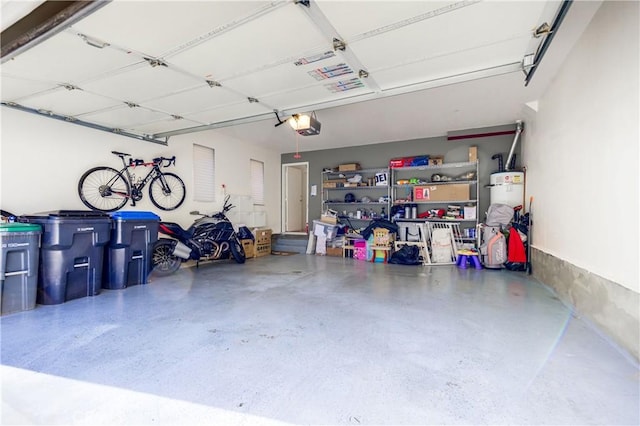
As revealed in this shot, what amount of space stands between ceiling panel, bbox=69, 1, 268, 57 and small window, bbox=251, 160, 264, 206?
5.41 metres

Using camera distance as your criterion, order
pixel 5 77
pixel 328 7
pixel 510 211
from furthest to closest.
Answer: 1. pixel 510 211
2. pixel 5 77
3. pixel 328 7

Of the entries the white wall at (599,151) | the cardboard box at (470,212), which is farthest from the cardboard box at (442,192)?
the white wall at (599,151)

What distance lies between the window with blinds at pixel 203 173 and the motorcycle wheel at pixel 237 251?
1137 mm

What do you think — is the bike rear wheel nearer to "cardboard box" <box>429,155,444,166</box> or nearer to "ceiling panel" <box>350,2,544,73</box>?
"ceiling panel" <box>350,2,544,73</box>

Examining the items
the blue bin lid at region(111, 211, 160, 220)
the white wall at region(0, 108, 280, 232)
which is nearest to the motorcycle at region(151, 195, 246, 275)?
the white wall at region(0, 108, 280, 232)

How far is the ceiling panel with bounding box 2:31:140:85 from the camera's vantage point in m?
2.29

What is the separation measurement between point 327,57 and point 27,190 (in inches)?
165

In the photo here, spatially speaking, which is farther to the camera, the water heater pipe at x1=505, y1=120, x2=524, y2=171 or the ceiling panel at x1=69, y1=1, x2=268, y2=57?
the water heater pipe at x1=505, y1=120, x2=524, y2=171

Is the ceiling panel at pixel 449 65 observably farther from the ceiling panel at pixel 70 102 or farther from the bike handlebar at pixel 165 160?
the bike handlebar at pixel 165 160

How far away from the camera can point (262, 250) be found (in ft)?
24.2

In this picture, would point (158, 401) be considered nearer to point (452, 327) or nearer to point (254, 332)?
point (254, 332)

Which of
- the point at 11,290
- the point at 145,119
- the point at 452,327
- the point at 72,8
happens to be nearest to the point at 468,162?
the point at 452,327

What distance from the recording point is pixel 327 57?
8.33ft

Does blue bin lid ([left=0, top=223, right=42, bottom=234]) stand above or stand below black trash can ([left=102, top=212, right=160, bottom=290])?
above
